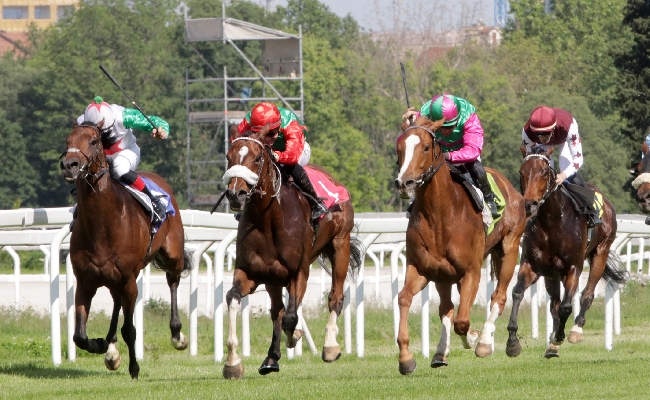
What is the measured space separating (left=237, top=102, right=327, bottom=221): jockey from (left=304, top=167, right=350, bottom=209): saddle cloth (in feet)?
0.79

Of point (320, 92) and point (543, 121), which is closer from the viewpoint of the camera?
point (543, 121)

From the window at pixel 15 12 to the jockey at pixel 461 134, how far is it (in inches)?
3539

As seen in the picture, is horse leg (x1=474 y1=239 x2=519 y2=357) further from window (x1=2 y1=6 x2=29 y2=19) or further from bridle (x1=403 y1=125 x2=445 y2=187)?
window (x1=2 y1=6 x2=29 y2=19)

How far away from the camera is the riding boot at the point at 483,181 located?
9781 millimetres

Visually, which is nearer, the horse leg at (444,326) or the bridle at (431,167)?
the bridle at (431,167)

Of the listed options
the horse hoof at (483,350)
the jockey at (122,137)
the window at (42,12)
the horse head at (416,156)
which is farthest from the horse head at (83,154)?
the window at (42,12)

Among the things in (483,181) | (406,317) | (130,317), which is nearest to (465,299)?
(406,317)

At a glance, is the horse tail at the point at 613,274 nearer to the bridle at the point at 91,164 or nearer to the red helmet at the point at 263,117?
the red helmet at the point at 263,117

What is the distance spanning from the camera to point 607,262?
12250mm

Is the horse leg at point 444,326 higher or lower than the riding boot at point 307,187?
lower

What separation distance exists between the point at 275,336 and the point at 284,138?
1499 millimetres

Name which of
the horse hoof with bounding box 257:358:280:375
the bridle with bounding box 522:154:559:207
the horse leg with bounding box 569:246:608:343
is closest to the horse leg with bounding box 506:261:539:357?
the horse leg with bounding box 569:246:608:343

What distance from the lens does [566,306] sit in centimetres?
1069

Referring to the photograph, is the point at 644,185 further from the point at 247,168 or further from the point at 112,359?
the point at 112,359
